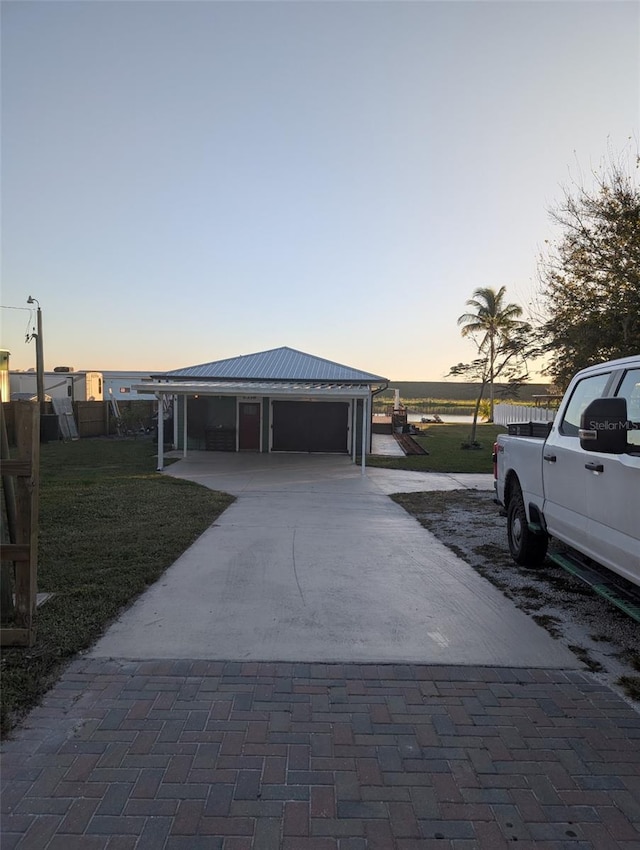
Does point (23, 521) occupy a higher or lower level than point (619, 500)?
lower

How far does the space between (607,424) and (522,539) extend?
3230mm

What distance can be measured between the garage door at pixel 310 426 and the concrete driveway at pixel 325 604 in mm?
11617

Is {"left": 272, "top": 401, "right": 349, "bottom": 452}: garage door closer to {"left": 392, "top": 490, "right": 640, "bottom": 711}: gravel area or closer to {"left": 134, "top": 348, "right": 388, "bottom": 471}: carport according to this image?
{"left": 134, "top": 348, "right": 388, "bottom": 471}: carport

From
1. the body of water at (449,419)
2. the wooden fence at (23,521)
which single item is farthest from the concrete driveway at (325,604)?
the body of water at (449,419)

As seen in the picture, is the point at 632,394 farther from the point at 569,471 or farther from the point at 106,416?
the point at 106,416

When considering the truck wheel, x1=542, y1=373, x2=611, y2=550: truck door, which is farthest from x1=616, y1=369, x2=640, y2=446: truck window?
the truck wheel

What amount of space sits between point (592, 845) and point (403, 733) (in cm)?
101

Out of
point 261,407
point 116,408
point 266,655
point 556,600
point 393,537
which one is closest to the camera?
point 266,655

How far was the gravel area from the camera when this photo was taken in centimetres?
400

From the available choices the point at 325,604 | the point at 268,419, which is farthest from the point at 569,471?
the point at 268,419

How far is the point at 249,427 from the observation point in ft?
69.3

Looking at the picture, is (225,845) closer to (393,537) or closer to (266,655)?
(266,655)

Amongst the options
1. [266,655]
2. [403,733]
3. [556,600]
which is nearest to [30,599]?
[266,655]

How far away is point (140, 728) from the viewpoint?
307 cm
